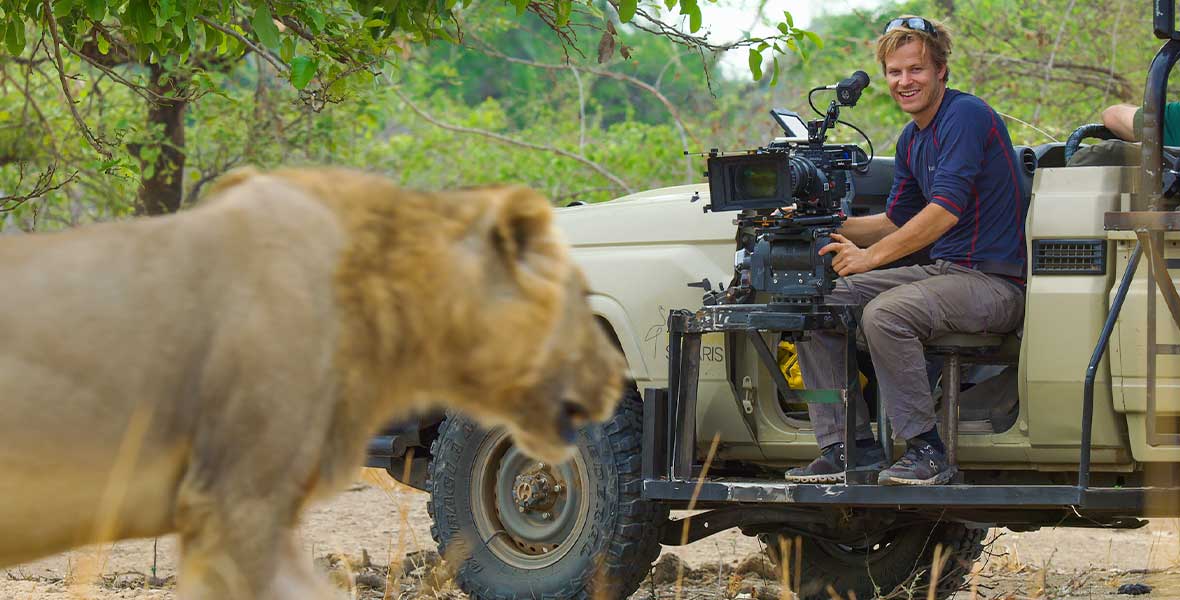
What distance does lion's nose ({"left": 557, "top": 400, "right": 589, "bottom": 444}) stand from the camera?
101 inches

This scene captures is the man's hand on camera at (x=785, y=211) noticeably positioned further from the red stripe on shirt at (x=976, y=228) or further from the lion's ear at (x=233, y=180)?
the lion's ear at (x=233, y=180)

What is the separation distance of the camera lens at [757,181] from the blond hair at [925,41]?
77 cm

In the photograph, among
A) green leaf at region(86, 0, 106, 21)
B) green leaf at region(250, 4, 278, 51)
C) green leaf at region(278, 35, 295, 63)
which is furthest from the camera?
green leaf at region(278, 35, 295, 63)

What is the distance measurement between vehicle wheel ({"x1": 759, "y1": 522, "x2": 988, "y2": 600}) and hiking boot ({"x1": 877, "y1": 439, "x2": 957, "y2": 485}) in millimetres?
1212

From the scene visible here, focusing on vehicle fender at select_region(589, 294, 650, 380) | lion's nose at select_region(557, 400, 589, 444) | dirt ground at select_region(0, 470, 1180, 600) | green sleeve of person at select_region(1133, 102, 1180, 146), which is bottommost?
dirt ground at select_region(0, 470, 1180, 600)

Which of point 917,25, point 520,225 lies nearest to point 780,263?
point 917,25

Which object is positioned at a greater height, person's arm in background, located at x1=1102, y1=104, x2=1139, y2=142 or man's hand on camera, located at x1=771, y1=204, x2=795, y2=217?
person's arm in background, located at x1=1102, y1=104, x2=1139, y2=142

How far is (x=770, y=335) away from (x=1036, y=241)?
1.02 metres

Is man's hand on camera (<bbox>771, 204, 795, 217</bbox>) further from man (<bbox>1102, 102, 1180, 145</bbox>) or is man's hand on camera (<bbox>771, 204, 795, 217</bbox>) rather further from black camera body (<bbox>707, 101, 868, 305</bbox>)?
man (<bbox>1102, 102, 1180, 145</bbox>)

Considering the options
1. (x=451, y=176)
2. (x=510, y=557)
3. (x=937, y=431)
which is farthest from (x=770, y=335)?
(x=451, y=176)

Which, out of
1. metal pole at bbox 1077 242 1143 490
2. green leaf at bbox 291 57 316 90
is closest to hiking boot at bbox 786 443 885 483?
metal pole at bbox 1077 242 1143 490

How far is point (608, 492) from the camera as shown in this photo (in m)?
5.50

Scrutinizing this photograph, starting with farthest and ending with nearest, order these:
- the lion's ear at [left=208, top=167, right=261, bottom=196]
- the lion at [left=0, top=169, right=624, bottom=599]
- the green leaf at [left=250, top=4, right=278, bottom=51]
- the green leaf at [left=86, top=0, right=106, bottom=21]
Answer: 1. the green leaf at [left=250, top=4, right=278, bottom=51]
2. the green leaf at [left=86, top=0, right=106, bottom=21]
3. the lion's ear at [left=208, top=167, right=261, bottom=196]
4. the lion at [left=0, top=169, right=624, bottom=599]

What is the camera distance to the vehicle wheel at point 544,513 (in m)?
5.49
